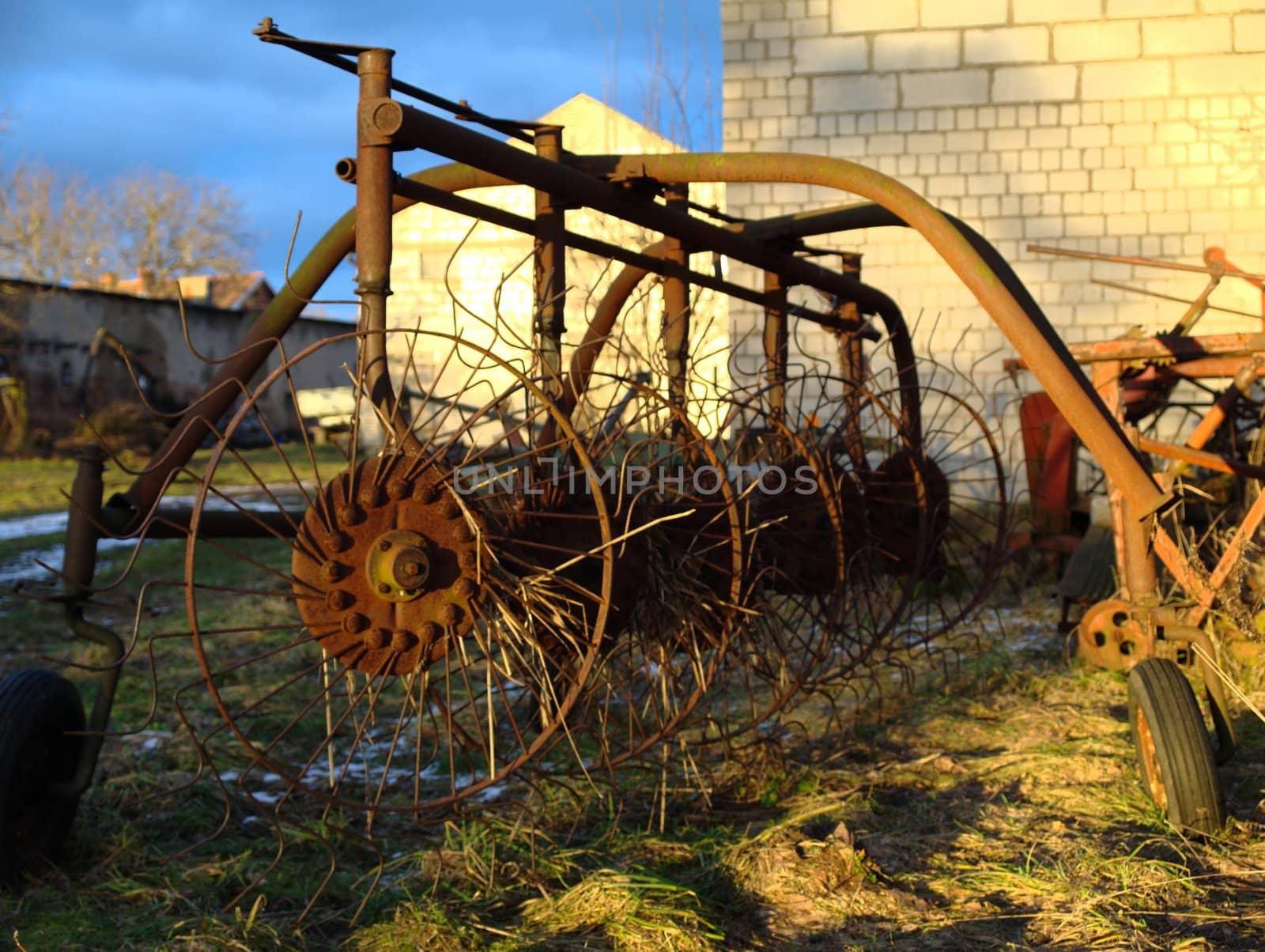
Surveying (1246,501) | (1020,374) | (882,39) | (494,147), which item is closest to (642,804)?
(494,147)

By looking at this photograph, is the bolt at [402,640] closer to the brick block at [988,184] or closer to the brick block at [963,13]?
the brick block at [988,184]

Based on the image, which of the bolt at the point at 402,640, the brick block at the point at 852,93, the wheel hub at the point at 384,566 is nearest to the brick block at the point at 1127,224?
the brick block at the point at 852,93

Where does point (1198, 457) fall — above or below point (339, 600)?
above

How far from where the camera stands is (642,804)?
3535 mm

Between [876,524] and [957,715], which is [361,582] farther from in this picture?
[957,715]

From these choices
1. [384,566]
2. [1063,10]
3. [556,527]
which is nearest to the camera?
[384,566]

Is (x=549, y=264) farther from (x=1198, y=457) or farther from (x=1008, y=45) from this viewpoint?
(x=1008, y=45)

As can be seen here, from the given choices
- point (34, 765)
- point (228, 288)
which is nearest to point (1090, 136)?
point (34, 765)

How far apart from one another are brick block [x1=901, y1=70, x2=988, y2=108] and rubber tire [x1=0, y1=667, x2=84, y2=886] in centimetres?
790

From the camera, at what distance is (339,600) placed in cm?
228

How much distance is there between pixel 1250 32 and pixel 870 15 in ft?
9.11

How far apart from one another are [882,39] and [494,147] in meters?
7.52

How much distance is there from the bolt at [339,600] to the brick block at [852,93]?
8017 millimetres

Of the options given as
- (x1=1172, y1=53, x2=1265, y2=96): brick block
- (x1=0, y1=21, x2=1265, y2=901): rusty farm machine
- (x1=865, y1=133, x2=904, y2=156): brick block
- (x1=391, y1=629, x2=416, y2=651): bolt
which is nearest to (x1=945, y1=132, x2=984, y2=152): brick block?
(x1=865, y1=133, x2=904, y2=156): brick block
